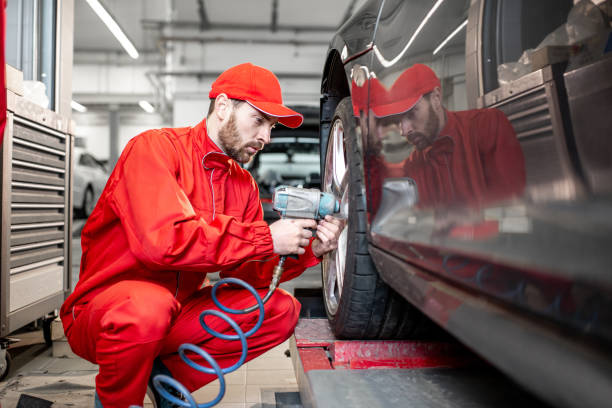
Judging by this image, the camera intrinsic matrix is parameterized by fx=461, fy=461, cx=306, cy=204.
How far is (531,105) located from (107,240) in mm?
1324

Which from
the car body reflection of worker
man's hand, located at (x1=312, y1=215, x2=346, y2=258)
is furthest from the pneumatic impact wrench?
the car body reflection of worker

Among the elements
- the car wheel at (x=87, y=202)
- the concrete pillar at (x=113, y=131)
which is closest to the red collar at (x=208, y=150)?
the car wheel at (x=87, y=202)

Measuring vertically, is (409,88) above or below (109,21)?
below

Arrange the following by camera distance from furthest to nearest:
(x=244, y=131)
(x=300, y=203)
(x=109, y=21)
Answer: (x=109, y=21), (x=244, y=131), (x=300, y=203)

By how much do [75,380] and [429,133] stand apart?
1.95m

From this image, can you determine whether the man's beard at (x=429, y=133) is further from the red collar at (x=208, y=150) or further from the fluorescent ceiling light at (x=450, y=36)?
the red collar at (x=208, y=150)

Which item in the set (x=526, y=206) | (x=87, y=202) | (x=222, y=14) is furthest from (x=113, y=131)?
(x=526, y=206)

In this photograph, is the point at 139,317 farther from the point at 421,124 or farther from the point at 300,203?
the point at 421,124

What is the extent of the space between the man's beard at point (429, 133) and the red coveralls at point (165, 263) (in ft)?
1.97

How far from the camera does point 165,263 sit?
1240mm

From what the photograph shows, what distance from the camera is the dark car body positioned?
0.44 m

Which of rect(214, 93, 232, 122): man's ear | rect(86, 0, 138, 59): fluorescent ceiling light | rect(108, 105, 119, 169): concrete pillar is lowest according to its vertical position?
rect(214, 93, 232, 122): man's ear

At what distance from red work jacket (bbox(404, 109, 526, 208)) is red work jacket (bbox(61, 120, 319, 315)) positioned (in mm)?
641

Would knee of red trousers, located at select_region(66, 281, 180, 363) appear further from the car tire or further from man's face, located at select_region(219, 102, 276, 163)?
the car tire
